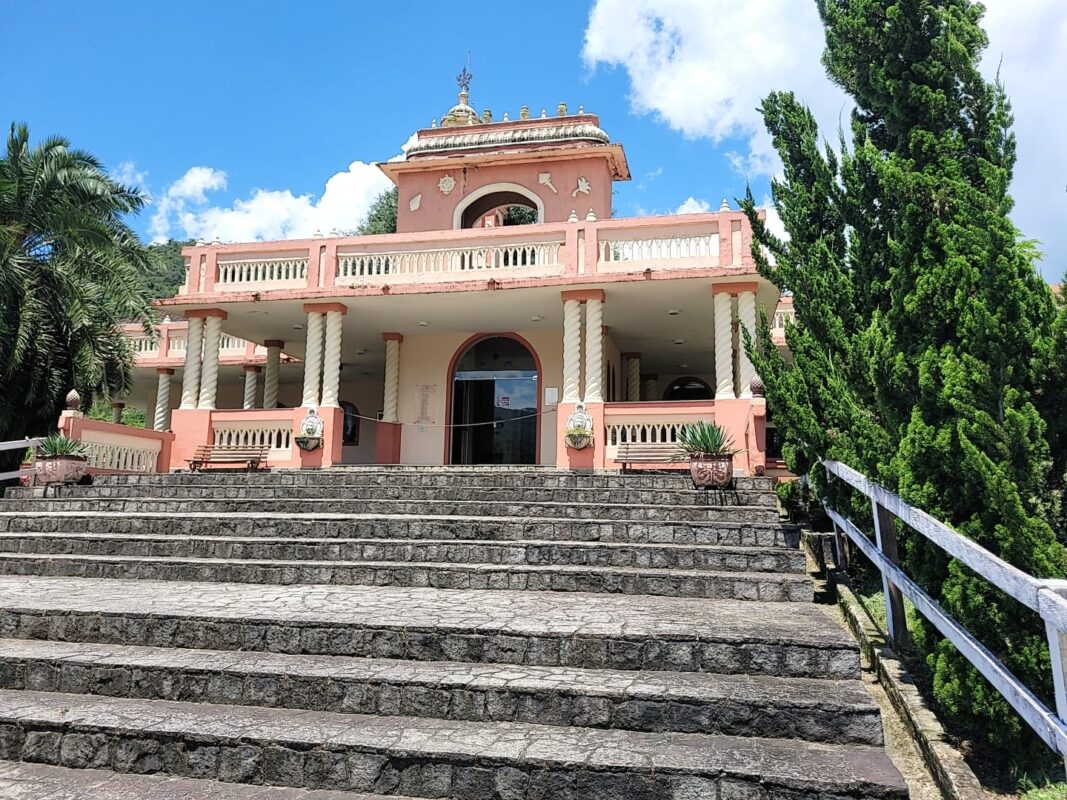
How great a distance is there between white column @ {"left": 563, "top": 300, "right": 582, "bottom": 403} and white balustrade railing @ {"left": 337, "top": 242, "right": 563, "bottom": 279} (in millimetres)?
826

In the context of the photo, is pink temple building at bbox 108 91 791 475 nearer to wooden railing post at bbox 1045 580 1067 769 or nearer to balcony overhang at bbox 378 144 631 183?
balcony overhang at bbox 378 144 631 183

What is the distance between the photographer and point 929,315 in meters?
4.14

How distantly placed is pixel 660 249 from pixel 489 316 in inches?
138

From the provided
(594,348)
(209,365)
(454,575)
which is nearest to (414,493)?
(454,575)

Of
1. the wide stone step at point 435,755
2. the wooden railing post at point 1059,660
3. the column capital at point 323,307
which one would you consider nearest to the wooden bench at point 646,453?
the column capital at point 323,307

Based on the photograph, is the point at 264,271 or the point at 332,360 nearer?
the point at 332,360

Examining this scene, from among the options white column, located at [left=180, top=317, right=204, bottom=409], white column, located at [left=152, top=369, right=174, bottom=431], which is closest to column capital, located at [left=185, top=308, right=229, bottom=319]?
white column, located at [left=180, top=317, right=204, bottom=409]

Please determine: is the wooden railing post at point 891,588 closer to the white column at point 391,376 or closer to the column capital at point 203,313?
the white column at point 391,376

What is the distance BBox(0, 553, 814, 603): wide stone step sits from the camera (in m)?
5.54

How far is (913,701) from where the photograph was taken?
373 centimetres

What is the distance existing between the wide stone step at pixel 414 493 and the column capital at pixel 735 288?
14.4ft

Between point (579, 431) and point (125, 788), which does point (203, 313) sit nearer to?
point (579, 431)

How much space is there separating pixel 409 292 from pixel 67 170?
7.94 meters

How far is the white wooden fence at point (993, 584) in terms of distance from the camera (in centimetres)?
244
